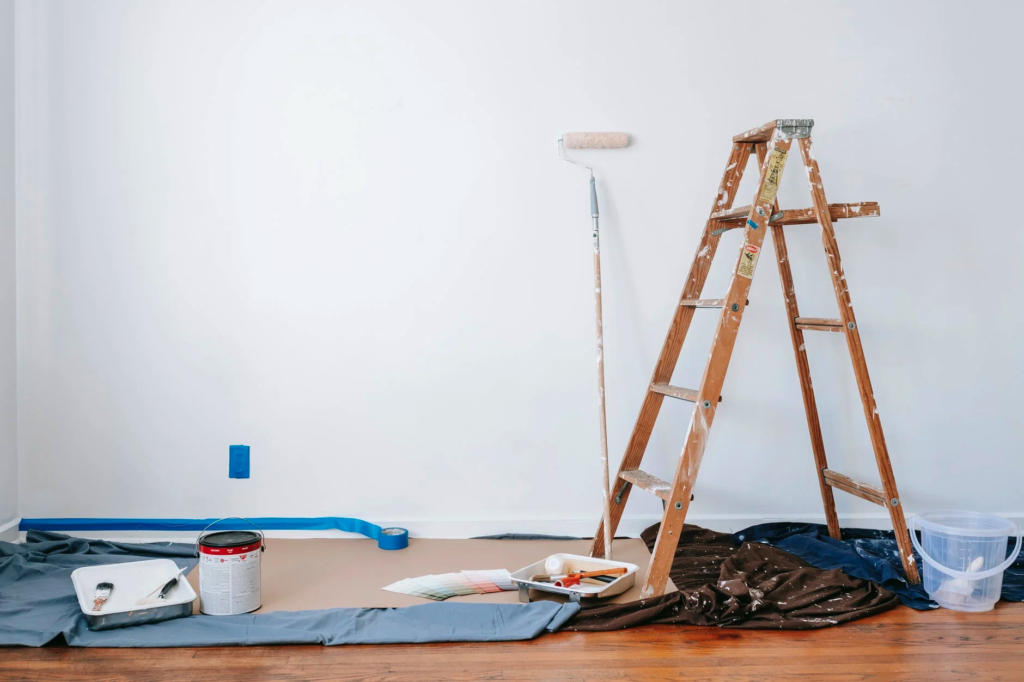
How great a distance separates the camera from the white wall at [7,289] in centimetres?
269

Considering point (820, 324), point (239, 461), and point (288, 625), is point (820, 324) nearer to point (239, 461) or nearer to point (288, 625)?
point (288, 625)

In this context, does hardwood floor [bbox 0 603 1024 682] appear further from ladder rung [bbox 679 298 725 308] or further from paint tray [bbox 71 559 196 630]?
ladder rung [bbox 679 298 725 308]

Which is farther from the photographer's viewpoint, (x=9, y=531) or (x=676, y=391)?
(x=9, y=531)

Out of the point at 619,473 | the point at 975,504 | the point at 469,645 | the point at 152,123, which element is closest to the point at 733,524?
the point at 619,473

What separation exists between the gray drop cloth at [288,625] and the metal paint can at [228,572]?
0.03 m

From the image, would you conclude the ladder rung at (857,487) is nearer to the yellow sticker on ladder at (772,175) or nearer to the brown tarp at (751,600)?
the brown tarp at (751,600)

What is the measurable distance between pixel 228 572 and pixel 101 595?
35 centimetres

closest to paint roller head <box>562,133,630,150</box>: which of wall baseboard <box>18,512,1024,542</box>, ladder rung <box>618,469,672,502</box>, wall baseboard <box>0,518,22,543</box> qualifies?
ladder rung <box>618,469,672,502</box>

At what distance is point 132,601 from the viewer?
2.00 m

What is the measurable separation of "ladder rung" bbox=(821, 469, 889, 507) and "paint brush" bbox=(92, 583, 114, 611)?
2.22m

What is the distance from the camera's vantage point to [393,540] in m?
2.66

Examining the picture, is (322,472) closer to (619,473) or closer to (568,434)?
(568,434)

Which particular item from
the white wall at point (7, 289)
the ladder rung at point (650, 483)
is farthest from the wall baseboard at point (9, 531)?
the ladder rung at point (650, 483)

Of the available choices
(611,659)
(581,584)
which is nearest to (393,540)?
(581,584)
